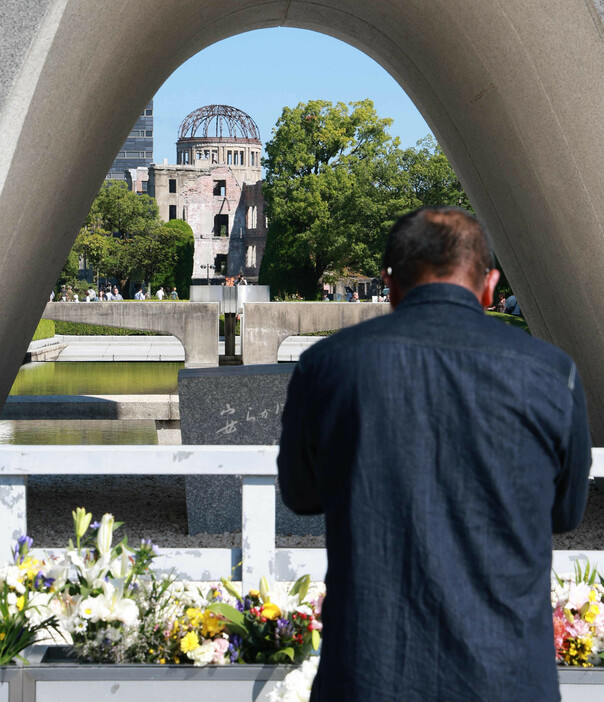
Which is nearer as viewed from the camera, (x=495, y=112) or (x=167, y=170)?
(x=495, y=112)

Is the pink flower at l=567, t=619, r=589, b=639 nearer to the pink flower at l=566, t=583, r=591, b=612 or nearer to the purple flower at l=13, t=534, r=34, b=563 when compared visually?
the pink flower at l=566, t=583, r=591, b=612

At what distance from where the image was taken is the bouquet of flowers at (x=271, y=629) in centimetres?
265

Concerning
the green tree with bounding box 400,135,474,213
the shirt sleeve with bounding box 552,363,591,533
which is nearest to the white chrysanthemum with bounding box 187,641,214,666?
the shirt sleeve with bounding box 552,363,591,533

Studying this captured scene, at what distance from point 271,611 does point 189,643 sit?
0.89 ft

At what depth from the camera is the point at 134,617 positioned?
2633 millimetres

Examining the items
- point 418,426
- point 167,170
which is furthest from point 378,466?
point 167,170

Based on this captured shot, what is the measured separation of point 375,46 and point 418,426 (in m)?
6.37

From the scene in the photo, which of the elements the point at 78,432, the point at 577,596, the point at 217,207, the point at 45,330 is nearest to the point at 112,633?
the point at 577,596

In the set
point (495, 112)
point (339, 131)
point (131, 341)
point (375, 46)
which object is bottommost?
point (131, 341)

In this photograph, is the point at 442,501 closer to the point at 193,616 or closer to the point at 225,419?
the point at 193,616

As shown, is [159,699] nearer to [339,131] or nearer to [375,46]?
[375,46]

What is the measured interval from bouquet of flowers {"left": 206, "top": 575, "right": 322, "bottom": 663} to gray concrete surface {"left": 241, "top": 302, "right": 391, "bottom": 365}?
14.2 meters

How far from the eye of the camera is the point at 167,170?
75438mm

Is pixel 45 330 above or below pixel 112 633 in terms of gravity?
below
